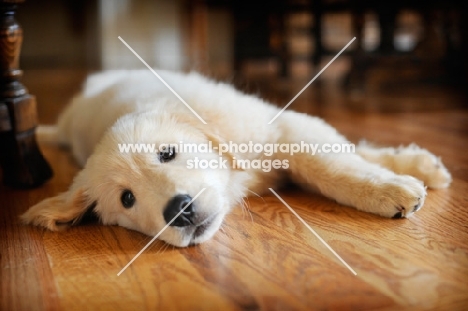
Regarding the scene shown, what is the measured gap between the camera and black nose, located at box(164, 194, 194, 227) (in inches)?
50.8

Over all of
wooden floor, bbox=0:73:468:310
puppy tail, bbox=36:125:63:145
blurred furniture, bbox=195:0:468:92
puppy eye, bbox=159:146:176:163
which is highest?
blurred furniture, bbox=195:0:468:92

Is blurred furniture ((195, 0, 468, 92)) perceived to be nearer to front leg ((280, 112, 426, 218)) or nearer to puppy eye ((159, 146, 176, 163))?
front leg ((280, 112, 426, 218))

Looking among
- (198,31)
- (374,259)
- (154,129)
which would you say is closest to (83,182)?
(154,129)

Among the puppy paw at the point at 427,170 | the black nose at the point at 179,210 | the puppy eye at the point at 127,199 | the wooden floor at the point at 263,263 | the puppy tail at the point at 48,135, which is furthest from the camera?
the puppy tail at the point at 48,135

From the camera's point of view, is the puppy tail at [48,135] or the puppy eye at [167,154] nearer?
the puppy eye at [167,154]

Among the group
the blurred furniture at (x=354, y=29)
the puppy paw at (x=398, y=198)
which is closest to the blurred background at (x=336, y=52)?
the blurred furniture at (x=354, y=29)

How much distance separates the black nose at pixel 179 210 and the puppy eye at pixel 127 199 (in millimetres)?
186

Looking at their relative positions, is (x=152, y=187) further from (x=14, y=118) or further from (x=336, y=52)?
(x=336, y=52)

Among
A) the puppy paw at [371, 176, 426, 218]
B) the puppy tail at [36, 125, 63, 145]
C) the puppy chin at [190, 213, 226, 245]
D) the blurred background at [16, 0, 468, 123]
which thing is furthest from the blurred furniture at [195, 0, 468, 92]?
the puppy chin at [190, 213, 226, 245]

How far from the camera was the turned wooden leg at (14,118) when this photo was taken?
1816 mm

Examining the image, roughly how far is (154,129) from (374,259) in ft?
2.45

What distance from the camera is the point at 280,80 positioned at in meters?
4.76

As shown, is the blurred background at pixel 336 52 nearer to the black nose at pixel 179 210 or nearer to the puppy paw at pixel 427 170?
the puppy paw at pixel 427 170

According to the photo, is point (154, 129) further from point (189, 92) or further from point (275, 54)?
point (275, 54)
